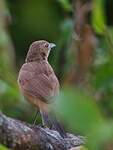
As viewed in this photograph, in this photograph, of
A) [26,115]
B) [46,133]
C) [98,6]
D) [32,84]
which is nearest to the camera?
[98,6]

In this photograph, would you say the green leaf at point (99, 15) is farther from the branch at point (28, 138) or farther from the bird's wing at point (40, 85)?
the bird's wing at point (40, 85)

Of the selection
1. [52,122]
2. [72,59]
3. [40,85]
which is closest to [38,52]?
[72,59]

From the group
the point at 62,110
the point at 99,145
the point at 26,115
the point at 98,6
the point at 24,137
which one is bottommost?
the point at 26,115

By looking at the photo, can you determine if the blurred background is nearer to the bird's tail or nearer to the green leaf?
the green leaf

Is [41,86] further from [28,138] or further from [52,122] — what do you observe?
[28,138]

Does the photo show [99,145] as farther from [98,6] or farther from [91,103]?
[98,6]

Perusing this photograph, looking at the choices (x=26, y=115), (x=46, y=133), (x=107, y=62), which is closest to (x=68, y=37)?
(x=107, y=62)
